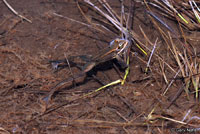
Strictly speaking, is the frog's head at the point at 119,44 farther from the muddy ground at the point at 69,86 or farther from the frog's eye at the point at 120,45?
the muddy ground at the point at 69,86

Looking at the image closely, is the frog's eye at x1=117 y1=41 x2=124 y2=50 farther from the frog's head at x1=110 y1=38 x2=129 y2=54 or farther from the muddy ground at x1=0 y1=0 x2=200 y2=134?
the muddy ground at x1=0 y1=0 x2=200 y2=134

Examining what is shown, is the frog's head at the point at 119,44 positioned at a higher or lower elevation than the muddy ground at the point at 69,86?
higher

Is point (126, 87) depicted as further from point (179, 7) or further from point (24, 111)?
point (179, 7)

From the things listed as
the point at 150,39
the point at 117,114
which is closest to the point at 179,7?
the point at 150,39

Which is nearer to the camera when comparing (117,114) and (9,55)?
(117,114)

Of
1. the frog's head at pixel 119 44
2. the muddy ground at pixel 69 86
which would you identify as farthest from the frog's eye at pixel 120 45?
the muddy ground at pixel 69 86

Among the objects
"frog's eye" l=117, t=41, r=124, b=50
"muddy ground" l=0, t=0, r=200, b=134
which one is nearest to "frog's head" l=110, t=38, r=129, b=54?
"frog's eye" l=117, t=41, r=124, b=50

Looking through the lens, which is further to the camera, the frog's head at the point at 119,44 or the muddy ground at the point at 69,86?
the frog's head at the point at 119,44

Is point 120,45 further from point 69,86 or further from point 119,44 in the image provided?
point 69,86
